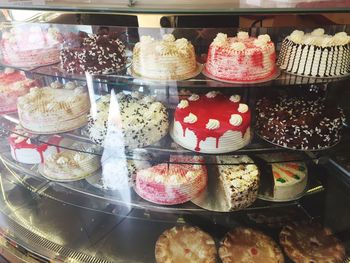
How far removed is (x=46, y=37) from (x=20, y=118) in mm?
637

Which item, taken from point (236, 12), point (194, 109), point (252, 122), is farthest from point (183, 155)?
point (236, 12)

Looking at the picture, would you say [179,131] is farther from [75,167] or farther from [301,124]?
[75,167]

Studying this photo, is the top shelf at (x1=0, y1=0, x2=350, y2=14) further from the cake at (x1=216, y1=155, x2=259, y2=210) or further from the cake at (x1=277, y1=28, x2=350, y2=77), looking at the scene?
the cake at (x1=216, y1=155, x2=259, y2=210)

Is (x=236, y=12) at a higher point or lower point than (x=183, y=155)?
higher

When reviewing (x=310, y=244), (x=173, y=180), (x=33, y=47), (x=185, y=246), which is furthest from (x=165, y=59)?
(x=310, y=244)

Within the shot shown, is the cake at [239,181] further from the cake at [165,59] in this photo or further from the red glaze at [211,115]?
the cake at [165,59]

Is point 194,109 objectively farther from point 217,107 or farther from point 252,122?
point 252,122

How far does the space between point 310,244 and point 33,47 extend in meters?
2.45

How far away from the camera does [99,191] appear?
2.40m

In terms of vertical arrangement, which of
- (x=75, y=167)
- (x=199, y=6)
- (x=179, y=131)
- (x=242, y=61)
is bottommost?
(x=75, y=167)

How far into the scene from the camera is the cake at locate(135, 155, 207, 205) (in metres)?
2.17

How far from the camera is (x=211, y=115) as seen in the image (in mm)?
2131

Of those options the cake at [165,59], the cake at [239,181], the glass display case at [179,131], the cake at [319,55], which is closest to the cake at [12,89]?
the glass display case at [179,131]

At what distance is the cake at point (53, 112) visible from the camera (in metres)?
2.32
